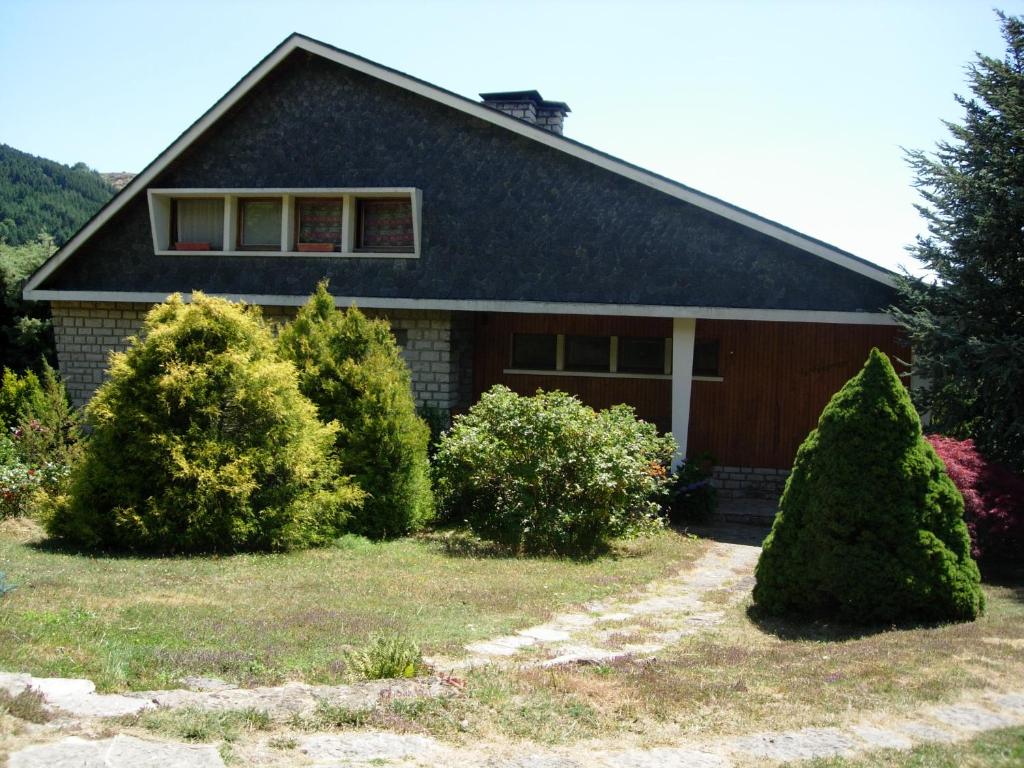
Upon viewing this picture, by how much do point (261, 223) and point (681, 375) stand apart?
26.9 ft

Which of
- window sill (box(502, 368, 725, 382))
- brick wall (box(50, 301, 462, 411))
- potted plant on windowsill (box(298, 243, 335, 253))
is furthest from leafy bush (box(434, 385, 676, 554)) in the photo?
potted plant on windowsill (box(298, 243, 335, 253))

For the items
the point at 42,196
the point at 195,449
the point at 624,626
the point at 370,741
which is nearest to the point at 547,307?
the point at 195,449

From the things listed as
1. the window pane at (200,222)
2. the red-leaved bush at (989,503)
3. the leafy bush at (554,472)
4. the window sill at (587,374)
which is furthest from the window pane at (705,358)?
the window pane at (200,222)

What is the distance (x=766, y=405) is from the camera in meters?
17.0

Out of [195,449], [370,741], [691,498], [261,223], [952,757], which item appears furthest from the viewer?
[261,223]

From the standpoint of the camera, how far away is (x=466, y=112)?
16.7m

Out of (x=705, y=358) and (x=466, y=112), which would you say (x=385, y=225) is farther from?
(x=705, y=358)

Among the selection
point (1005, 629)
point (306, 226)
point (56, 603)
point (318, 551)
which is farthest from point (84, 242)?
point (1005, 629)

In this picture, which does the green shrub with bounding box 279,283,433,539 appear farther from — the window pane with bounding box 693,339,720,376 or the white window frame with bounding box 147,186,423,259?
the window pane with bounding box 693,339,720,376

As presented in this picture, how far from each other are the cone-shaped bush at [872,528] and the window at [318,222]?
35.7 feet

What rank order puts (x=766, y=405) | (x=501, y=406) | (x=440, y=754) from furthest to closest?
(x=766, y=405) → (x=501, y=406) → (x=440, y=754)

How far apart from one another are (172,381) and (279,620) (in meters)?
4.22

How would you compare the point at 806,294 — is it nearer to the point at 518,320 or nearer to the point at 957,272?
the point at 957,272

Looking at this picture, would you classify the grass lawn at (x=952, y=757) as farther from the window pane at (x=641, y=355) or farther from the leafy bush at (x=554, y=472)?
the window pane at (x=641, y=355)
